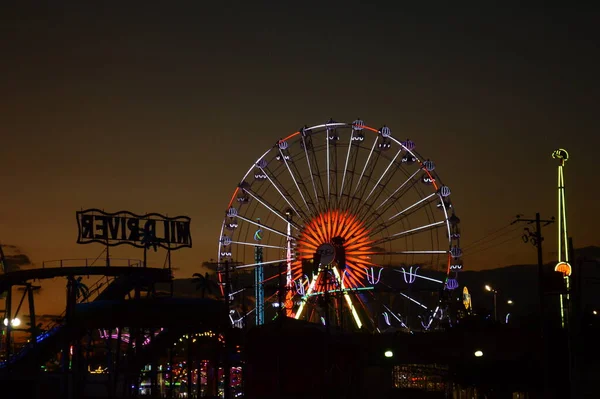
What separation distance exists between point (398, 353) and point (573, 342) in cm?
1655

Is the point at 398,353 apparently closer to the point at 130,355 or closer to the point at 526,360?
the point at 526,360

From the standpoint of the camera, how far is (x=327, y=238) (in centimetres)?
7144

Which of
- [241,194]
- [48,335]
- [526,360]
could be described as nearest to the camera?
[48,335]

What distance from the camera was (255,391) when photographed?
62.5 metres

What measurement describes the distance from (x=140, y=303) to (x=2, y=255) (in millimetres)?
20191

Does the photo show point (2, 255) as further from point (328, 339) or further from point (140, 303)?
point (328, 339)

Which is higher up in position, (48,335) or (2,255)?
(2,255)

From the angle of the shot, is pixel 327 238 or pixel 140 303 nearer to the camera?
pixel 140 303

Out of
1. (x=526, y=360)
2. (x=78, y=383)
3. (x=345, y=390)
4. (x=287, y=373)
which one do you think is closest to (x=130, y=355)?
(x=78, y=383)

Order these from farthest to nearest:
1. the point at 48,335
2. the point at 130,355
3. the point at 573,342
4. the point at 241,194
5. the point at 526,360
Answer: the point at 241,194
the point at 130,355
the point at 526,360
the point at 48,335
the point at 573,342

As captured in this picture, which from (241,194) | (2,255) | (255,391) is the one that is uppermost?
(241,194)

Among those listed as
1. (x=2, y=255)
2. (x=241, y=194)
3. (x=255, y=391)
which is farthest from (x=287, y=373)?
(x=2, y=255)

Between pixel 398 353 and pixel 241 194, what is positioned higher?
pixel 241 194

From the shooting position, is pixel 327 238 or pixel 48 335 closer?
pixel 48 335
